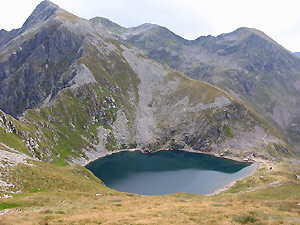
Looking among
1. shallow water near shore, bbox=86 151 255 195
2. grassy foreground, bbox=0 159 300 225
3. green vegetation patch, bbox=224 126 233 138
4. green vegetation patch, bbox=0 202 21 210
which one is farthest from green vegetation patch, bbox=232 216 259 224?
green vegetation patch, bbox=224 126 233 138

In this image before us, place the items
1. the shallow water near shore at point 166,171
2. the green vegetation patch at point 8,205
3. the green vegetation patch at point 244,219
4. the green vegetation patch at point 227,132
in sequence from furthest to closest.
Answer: the green vegetation patch at point 227,132 < the shallow water near shore at point 166,171 < the green vegetation patch at point 8,205 < the green vegetation patch at point 244,219

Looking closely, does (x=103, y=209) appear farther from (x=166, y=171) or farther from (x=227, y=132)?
(x=227, y=132)

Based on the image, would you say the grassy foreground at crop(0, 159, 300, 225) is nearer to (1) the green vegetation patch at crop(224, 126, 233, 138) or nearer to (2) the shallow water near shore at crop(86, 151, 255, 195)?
(2) the shallow water near shore at crop(86, 151, 255, 195)

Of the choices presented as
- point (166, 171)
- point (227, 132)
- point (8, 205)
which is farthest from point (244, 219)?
point (227, 132)

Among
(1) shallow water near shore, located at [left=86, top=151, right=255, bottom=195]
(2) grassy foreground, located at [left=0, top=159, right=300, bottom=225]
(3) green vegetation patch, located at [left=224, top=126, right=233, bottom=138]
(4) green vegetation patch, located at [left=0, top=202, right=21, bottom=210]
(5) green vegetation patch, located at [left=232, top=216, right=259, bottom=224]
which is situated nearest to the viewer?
(5) green vegetation patch, located at [left=232, top=216, right=259, bottom=224]

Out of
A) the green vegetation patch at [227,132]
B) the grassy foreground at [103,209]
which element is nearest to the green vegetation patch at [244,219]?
the grassy foreground at [103,209]

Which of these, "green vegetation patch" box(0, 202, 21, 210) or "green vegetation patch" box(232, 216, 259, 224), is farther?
"green vegetation patch" box(0, 202, 21, 210)

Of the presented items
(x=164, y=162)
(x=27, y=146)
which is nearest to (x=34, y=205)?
(x=27, y=146)

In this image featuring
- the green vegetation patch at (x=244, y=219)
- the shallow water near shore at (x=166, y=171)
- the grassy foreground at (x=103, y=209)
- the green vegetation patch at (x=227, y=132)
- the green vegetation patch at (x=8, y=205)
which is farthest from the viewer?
the green vegetation patch at (x=227, y=132)

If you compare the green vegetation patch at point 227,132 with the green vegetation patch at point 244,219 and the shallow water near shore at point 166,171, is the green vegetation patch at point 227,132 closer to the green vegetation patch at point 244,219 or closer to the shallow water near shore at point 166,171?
the shallow water near shore at point 166,171

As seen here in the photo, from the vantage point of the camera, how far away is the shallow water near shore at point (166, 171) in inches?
4546

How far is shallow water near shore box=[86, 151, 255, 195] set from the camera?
115463 millimetres

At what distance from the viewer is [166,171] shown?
142 metres

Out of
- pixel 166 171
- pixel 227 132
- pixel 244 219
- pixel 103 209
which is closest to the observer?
pixel 244 219
